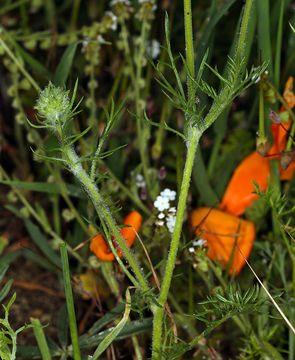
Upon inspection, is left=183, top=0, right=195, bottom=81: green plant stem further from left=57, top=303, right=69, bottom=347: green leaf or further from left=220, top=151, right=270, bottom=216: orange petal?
left=57, top=303, right=69, bottom=347: green leaf

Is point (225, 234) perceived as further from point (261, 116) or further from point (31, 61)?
point (31, 61)

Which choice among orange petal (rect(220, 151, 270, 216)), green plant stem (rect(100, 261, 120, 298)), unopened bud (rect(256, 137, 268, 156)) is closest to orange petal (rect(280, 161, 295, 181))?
orange petal (rect(220, 151, 270, 216))

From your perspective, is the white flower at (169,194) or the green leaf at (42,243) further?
the green leaf at (42,243)

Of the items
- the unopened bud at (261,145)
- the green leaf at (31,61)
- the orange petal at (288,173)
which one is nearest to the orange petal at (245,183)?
the orange petal at (288,173)

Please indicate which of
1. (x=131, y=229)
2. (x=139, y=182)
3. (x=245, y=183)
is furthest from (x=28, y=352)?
(x=245, y=183)

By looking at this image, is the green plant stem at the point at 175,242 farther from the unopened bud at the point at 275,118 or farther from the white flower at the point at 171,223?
the unopened bud at the point at 275,118
